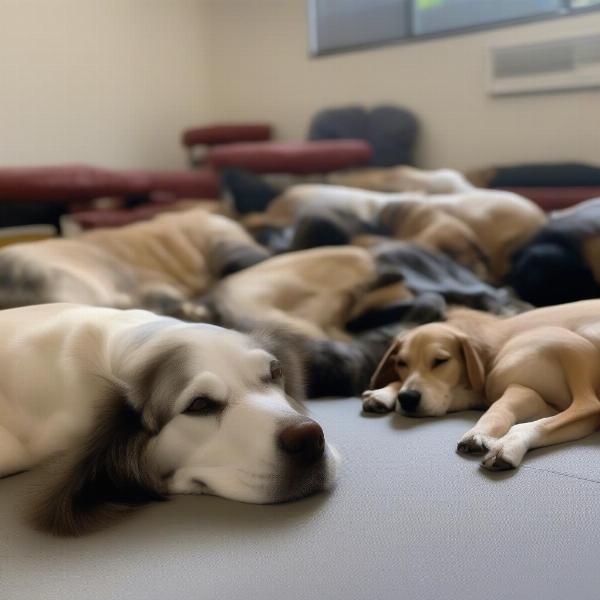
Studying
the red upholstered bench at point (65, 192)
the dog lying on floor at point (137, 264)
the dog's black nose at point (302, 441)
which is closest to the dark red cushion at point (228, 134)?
the red upholstered bench at point (65, 192)

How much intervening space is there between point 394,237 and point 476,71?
1.11 m

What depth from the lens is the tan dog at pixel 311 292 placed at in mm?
1571

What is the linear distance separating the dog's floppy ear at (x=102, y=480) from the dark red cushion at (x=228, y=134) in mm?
2539

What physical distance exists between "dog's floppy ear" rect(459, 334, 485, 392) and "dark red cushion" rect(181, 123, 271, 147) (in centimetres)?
226

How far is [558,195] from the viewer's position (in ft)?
7.26

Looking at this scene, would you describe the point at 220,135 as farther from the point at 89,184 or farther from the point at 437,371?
the point at 437,371

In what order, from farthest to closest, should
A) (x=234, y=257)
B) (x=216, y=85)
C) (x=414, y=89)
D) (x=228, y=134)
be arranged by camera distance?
(x=216, y=85), (x=228, y=134), (x=414, y=89), (x=234, y=257)

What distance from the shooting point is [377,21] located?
309 centimetres

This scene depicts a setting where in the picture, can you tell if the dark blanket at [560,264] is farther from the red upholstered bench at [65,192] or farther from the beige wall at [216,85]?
the red upholstered bench at [65,192]

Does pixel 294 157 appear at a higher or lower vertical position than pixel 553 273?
higher

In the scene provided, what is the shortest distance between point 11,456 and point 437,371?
0.70 meters

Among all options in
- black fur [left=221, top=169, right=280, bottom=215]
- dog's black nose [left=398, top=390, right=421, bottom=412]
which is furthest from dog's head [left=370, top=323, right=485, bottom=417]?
black fur [left=221, top=169, right=280, bottom=215]

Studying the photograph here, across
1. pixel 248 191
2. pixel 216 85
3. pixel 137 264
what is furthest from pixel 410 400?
pixel 216 85

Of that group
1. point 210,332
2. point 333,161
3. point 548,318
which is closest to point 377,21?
point 333,161
